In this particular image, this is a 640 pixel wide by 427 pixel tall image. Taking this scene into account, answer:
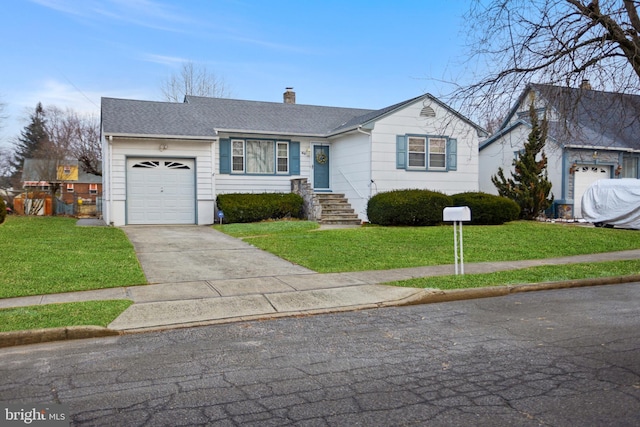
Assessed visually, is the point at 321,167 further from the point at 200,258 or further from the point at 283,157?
the point at 200,258

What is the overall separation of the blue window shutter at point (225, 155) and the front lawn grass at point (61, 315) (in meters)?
13.4

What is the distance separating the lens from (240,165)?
67.8ft

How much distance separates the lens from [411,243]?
13.6 meters

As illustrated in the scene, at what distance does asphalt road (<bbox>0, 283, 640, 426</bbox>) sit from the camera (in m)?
3.63

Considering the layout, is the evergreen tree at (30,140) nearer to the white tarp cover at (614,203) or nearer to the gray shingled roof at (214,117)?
the gray shingled roof at (214,117)

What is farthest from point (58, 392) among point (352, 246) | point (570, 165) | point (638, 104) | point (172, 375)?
point (570, 165)

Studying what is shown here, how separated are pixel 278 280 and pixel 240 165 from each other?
12239 mm

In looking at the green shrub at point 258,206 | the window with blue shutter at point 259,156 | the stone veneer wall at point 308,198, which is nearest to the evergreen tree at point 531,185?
the stone veneer wall at point 308,198

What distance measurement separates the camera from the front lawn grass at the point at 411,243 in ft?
36.8

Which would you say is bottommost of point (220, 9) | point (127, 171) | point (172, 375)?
point (172, 375)

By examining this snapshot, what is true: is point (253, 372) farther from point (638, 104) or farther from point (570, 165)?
point (570, 165)

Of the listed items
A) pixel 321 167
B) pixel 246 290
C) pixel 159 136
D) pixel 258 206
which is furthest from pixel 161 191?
pixel 246 290

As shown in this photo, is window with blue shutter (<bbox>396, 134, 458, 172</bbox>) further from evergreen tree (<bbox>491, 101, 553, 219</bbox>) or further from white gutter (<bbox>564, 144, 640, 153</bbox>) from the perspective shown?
white gutter (<bbox>564, 144, 640, 153</bbox>)

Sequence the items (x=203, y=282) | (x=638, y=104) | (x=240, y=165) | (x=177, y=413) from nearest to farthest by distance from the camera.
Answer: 1. (x=177, y=413)
2. (x=203, y=282)
3. (x=638, y=104)
4. (x=240, y=165)
